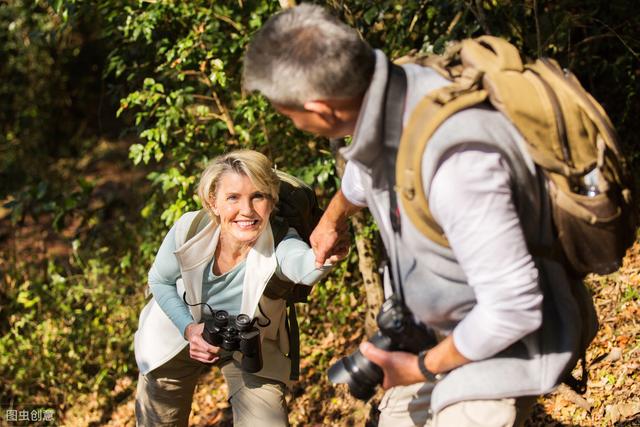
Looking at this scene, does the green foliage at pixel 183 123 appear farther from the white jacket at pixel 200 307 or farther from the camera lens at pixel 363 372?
the camera lens at pixel 363 372

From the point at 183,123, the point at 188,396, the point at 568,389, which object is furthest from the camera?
the point at 183,123

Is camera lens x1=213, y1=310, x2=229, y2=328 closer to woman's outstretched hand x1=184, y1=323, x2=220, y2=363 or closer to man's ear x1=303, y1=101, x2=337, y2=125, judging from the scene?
woman's outstretched hand x1=184, y1=323, x2=220, y2=363

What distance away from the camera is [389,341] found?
2383mm

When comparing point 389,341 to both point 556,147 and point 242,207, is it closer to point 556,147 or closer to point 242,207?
point 556,147

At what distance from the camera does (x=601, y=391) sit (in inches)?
163

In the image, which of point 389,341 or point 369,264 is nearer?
point 389,341

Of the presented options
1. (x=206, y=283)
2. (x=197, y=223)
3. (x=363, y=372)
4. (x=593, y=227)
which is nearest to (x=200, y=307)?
(x=206, y=283)

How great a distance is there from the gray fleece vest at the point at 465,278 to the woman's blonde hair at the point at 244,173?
3.63 feet

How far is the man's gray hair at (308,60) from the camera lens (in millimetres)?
2025

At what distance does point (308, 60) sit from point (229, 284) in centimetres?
169

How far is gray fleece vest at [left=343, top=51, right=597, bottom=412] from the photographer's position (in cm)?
204

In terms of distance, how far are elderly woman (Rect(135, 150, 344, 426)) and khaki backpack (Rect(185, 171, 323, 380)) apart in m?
0.04

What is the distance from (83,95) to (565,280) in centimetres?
857

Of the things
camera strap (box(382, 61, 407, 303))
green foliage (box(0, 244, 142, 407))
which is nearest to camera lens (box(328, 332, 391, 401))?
camera strap (box(382, 61, 407, 303))
